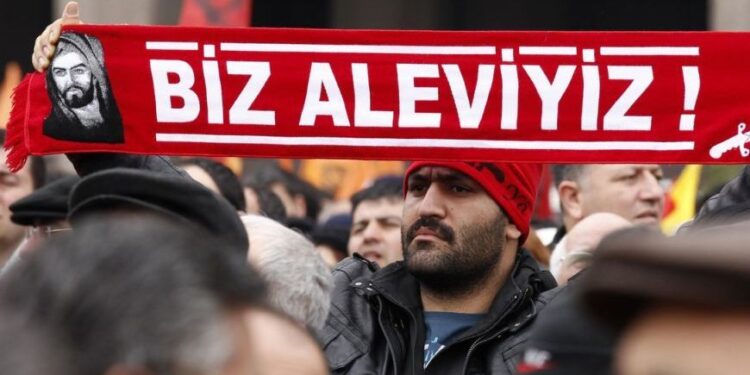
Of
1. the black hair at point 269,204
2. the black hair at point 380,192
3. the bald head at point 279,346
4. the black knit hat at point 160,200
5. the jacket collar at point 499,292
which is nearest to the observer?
the bald head at point 279,346

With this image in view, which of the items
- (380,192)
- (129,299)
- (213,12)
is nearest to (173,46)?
(129,299)

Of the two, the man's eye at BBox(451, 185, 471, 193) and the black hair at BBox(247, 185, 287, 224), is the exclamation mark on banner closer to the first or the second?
the man's eye at BBox(451, 185, 471, 193)

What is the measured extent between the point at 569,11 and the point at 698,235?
1920 centimetres

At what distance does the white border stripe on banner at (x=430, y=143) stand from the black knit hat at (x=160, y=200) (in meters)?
1.30

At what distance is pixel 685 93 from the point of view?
4.02 m

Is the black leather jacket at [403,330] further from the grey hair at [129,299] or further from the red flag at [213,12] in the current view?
the red flag at [213,12]

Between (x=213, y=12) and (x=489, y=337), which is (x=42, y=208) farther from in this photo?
(x=213, y=12)

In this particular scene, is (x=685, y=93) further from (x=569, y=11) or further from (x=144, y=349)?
(x=569, y=11)

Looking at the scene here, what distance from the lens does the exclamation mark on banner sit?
→ 158 inches

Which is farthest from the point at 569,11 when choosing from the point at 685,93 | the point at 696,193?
the point at 685,93

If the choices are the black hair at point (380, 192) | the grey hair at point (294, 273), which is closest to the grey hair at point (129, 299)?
the grey hair at point (294, 273)

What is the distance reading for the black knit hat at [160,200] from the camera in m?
2.57

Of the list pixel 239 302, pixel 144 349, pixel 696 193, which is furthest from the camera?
pixel 696 193

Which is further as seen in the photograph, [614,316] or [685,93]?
[685,93]
